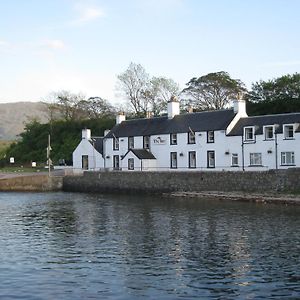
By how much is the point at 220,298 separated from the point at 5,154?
3617 inches

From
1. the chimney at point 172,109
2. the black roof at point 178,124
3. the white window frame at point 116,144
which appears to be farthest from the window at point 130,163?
the chimney at point 172,109

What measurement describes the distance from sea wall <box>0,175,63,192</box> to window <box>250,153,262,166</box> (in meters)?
23.7

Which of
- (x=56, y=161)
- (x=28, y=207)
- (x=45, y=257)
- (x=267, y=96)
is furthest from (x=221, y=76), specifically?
(x=45, y=257)

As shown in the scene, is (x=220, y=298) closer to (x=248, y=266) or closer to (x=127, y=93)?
(x=248, y=266)

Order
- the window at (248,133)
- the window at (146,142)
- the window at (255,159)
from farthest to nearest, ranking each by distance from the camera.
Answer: the window at (146,142)
the window at (248,133)
the window at (255,159)

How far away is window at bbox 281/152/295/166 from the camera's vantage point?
49.4m

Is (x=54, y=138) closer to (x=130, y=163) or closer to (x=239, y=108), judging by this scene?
(x=130, y=163)

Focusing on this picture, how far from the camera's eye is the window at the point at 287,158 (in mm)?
49438

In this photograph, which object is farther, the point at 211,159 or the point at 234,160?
the point at 211,159

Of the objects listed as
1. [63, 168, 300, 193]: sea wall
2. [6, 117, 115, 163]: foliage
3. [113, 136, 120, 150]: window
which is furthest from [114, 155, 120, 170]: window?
[6, 117, 115, 163]: foliage

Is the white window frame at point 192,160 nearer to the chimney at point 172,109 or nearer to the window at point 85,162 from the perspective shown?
the chimney at point 172,109

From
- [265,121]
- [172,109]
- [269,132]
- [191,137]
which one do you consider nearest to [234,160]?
[269,132]

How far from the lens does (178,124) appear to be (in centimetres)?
6031

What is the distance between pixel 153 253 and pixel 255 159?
31089 millimetres
